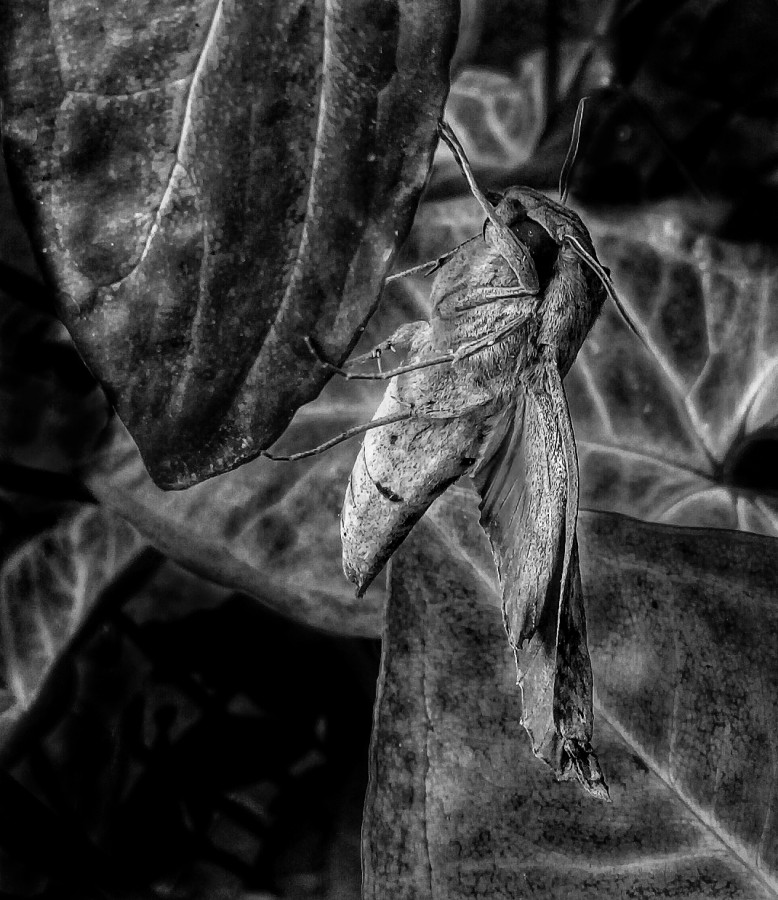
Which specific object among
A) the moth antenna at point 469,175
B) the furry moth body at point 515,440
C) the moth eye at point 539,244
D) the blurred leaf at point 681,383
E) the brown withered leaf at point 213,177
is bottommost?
the blurred leaf at point 681,383

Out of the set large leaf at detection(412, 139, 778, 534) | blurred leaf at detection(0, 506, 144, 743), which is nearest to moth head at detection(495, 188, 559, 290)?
large leaf at detection(412, 139, 778, 534)

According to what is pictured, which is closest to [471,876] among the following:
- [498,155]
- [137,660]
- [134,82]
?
[137,660]

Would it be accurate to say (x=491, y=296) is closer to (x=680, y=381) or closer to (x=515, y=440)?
(x=515, y=440)

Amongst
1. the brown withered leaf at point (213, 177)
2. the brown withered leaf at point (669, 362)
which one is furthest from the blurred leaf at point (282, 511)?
the brown withered leaf at point (213, 177)

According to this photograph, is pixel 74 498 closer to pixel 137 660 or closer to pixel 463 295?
pixel 137 660

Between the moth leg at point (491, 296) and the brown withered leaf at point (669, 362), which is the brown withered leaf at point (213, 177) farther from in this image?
the brown withered leaf at point (669, 362)

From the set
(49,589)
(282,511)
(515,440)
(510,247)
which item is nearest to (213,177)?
(510,247)

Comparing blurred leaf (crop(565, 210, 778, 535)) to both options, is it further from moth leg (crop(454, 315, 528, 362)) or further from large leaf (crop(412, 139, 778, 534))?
moth leg (crop(454, 315, 528, 362))
